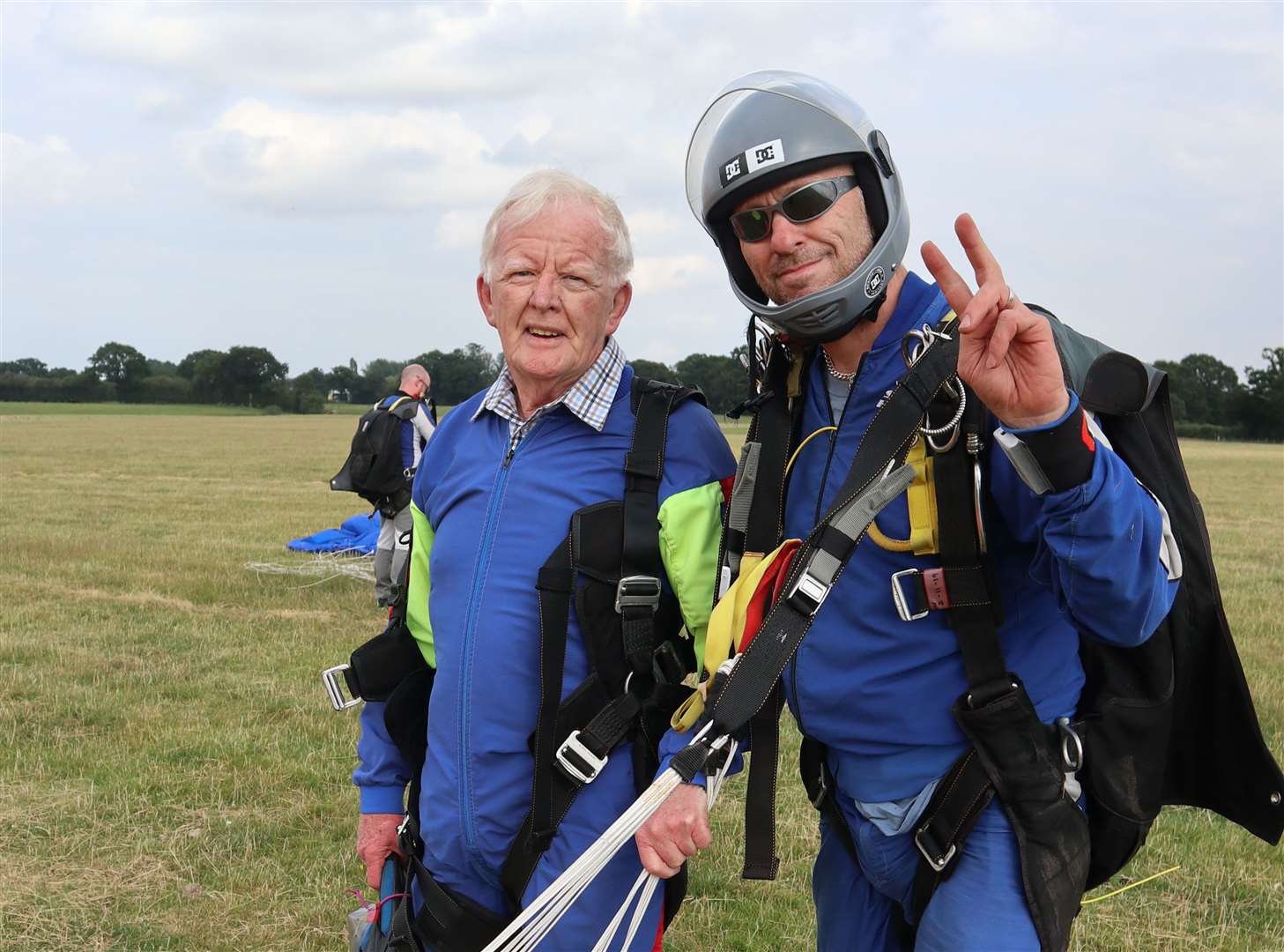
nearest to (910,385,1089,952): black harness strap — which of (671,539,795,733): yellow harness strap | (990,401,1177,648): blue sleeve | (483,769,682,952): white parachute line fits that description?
(990,401,1177,648): blue sleeve

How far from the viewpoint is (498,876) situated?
272cm

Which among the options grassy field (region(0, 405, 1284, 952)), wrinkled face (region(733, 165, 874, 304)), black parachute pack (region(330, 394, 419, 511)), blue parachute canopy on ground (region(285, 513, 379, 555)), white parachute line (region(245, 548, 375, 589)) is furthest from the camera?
blue parachute canopy on ground (region(285, 513, 379, 555))

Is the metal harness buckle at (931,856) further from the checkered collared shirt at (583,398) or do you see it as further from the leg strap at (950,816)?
the checkered collared shirt at (583,398)

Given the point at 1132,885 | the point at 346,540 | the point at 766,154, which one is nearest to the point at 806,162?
the point at 766,154

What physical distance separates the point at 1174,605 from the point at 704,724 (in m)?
1.04

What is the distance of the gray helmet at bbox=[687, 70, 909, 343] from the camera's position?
251 cm

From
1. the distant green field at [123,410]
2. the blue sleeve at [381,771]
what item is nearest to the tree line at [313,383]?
the distant green field at [123,410]

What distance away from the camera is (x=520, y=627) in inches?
107

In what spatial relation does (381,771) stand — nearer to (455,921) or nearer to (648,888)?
(455,921)

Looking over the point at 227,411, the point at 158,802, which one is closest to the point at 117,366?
the point at 227,411

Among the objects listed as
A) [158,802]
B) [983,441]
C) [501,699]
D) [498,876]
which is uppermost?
[983,441]

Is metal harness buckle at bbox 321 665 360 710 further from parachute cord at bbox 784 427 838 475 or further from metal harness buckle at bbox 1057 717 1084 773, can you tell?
metal harness buckle at bbox 1057 717 1084 773

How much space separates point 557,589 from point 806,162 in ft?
3.72

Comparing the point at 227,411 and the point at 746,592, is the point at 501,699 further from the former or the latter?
the point at 227,411
